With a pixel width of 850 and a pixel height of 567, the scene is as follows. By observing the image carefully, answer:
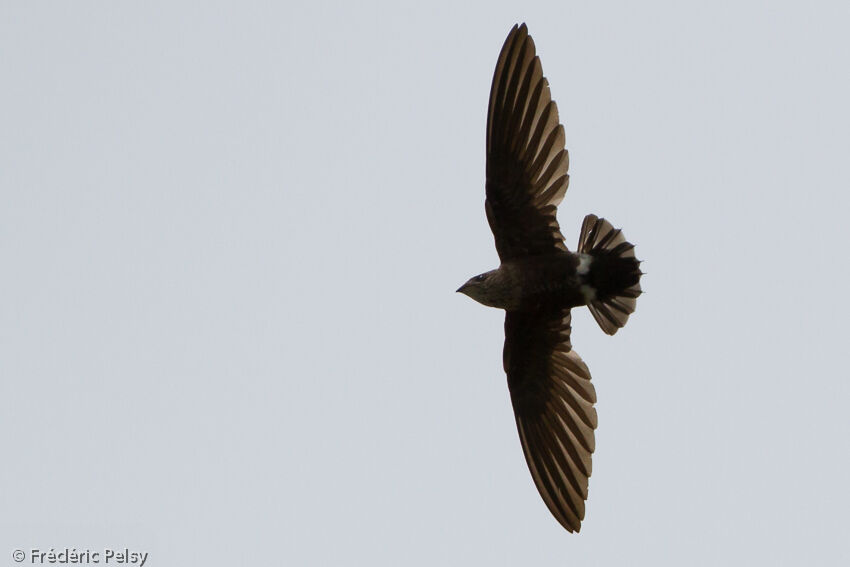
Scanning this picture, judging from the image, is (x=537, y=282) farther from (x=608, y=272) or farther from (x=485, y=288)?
(x=608, y=272)

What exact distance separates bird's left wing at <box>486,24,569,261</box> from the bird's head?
0.51 ft

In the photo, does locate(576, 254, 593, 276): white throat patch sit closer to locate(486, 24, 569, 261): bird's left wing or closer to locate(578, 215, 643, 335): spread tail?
locate(578, 215, 643, 335): spread tail

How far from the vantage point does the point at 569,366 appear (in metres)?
8.62

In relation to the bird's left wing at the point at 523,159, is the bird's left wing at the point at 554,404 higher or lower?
lower

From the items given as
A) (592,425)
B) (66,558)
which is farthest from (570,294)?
(66,558)

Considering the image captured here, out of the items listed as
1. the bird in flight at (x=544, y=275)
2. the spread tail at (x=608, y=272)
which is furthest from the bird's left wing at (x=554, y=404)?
the spread tail at (x=608, y=272)

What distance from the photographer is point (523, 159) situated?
26.7ft

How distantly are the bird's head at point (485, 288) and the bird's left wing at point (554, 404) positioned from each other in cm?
27

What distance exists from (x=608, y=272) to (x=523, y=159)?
0.86 metres

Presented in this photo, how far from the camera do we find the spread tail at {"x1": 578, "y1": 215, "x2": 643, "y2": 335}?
25.9 feet

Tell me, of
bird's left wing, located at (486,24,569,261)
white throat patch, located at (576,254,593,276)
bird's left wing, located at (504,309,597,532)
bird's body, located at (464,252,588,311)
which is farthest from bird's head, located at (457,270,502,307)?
white throat patch, located at (576,254,593,276)

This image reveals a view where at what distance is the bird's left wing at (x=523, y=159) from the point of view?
8.00 metres

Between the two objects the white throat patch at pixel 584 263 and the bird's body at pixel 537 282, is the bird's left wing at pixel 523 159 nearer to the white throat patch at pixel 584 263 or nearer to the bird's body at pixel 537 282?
the bird's body at pixel 537 282

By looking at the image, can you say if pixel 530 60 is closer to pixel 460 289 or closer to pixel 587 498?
pixel 460 289
